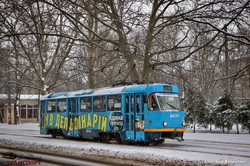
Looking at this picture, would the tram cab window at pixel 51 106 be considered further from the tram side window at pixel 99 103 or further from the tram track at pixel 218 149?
the tram track at pixel 218 149

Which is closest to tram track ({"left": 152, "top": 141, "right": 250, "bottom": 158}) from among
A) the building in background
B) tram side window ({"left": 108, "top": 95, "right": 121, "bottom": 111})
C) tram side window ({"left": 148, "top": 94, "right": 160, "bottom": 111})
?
tram side window ({"left": 148, "top": 94, "right": 160, "bottom": 111})

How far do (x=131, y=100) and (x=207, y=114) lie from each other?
11085 millimetres

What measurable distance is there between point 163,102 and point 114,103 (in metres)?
2.92

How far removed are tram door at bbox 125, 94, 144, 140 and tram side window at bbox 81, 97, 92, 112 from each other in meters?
3.40

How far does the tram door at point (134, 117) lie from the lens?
1869cm

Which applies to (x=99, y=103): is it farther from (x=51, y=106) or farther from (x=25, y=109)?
(x=25, y=109)

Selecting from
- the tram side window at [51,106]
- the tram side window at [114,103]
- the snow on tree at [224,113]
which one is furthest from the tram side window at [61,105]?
the snow on tree at [224,113]

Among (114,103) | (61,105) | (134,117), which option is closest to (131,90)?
(134,117)

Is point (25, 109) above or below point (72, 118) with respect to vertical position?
above

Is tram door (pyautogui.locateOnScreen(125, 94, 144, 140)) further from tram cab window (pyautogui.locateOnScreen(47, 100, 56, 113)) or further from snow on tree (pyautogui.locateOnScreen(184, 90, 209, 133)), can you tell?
snow on tree (pyautogui.locateOnScreen(184, 90, 209, 133))

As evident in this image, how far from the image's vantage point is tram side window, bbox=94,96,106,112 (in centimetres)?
2107

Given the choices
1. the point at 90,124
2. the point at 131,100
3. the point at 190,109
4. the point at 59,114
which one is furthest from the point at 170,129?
the point at 190,109

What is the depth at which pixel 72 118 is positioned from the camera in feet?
77.7

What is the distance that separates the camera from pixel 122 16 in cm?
2491
